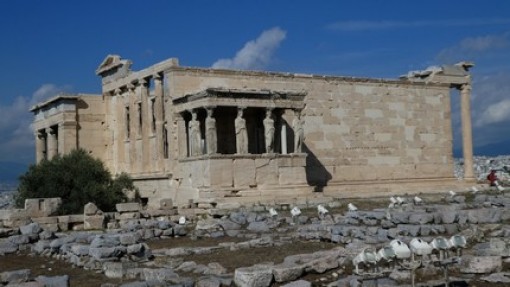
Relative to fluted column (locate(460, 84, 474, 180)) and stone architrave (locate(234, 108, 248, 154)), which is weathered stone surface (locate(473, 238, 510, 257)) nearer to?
stone architrave (locate(234, 108, 248, 154))

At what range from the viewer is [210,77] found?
25.3 meters

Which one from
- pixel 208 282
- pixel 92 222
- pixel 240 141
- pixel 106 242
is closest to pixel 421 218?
pixel 106 242

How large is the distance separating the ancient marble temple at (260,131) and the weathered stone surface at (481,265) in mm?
12700

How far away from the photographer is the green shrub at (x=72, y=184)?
2195 cm

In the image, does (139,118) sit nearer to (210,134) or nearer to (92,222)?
(210,134)

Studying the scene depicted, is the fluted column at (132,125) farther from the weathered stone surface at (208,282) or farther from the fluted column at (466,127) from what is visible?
the weathered stone surface at (208,282)

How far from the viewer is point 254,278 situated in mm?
8430

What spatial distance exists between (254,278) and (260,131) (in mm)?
17033

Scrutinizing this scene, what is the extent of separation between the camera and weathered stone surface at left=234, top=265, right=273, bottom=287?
842 centimetres

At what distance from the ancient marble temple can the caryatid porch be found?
0.04 metres

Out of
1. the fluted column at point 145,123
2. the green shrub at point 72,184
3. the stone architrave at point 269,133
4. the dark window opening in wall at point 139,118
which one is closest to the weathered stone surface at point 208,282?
the green shrub at point 72,184

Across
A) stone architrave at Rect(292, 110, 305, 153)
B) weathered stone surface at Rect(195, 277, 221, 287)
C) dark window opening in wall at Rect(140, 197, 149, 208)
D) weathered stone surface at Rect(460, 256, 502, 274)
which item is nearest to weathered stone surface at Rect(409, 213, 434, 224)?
weathered stone surface at Rect(460, 256, 502, 274)

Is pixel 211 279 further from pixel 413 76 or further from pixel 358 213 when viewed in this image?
pixel 413 76

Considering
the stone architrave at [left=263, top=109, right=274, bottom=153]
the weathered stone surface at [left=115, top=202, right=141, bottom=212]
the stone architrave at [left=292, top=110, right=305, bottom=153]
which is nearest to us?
the weathered stone surface at [left=115, top=202, right=141, bottom=212]
